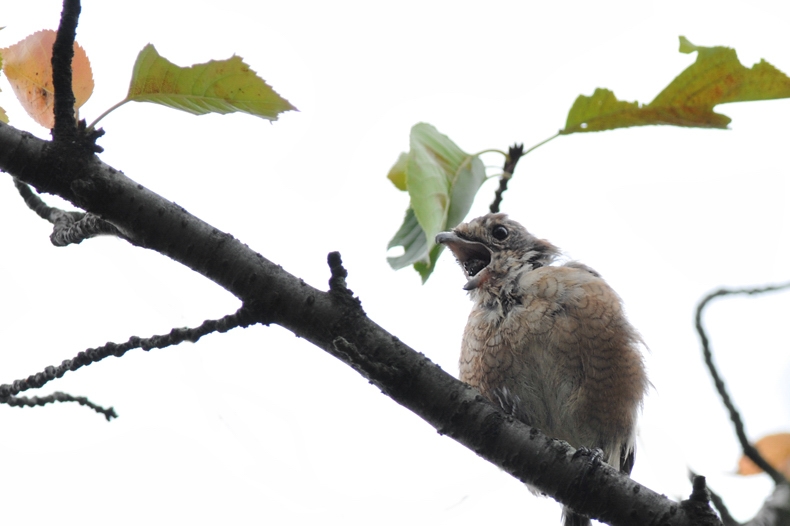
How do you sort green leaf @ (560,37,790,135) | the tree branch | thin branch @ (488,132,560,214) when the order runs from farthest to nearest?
thin branch @ (488,132,560,214) → green leaf @ (560,37,790,135) → the tree branch

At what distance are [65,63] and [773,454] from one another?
265 centimetres

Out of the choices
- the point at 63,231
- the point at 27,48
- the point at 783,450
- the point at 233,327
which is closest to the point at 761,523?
the point at 783,450

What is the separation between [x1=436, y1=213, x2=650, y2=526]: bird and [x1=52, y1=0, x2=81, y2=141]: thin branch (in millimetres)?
2029

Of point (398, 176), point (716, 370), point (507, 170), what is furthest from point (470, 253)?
point (716, 370)

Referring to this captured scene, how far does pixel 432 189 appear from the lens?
3.23 meters

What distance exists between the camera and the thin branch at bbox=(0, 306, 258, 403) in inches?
96.7

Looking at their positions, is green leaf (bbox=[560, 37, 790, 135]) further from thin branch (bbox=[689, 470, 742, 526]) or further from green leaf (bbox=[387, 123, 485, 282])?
thin branch (bbox=[689, 470, 742, 526])

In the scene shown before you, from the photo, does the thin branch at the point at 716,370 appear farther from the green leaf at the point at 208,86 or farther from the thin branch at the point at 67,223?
the thin branch at the point at 67,223

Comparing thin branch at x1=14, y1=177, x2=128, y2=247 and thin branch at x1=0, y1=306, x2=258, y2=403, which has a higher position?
thin branch at x1=14, y1=177, x2=128, y2=247

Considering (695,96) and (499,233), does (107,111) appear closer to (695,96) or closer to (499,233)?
(695,96)

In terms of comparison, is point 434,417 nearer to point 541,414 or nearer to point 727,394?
point 727,394

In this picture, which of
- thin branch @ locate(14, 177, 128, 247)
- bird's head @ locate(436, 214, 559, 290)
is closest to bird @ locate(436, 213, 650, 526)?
bird's head @ locate(436, 214, 559, 290)

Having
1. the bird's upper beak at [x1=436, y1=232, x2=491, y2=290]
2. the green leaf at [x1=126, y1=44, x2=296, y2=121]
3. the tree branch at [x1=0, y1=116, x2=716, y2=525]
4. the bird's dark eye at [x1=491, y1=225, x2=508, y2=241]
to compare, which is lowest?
the tree branch at [x1=0, y1=116, x2=716, y2=525]

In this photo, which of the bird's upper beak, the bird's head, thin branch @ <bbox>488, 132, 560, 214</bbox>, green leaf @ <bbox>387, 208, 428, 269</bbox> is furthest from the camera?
the bird's upper beak
